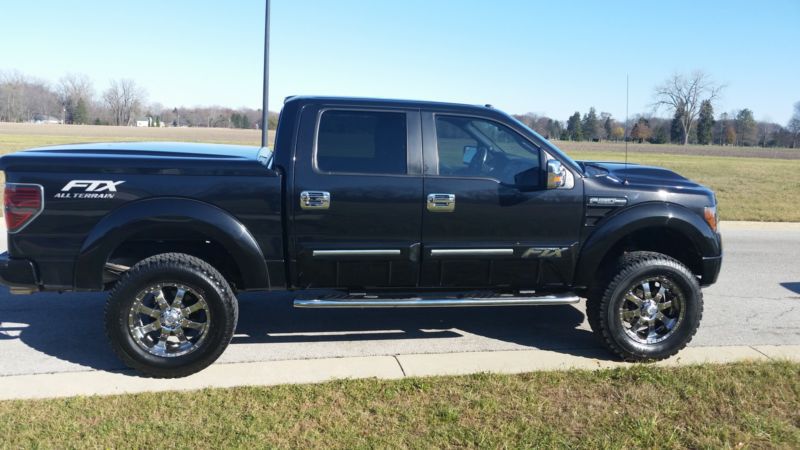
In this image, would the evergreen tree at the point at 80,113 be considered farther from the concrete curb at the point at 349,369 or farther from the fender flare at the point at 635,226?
the fender flare at the point at 635,226

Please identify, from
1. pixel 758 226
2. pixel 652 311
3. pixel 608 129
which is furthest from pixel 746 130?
pixel 652 311

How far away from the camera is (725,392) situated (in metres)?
4.07

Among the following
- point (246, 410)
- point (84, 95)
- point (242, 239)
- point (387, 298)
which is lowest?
point (246, 410)

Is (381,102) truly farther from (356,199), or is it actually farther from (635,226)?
(635,226)

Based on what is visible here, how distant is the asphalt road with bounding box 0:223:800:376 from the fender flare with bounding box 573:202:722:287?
2.52 feet

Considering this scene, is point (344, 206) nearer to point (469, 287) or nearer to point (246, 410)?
point (469, 287)

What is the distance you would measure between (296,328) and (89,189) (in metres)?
2.09

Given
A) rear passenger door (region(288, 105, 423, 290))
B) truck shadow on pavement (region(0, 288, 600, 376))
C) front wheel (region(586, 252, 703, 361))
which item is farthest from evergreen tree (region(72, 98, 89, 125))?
front wheel (region(586, 252, 703, 361))

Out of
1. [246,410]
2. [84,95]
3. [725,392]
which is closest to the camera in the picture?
[246,410]

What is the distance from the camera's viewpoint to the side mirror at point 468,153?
4746 mm

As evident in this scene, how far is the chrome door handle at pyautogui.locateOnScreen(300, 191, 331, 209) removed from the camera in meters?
4.41

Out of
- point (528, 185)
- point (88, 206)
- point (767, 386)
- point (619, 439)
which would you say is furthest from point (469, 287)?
point (88, 206)

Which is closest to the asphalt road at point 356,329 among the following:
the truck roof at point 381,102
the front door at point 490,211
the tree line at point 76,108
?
the front door at point 490,211

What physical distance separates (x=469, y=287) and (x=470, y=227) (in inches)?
20.0
